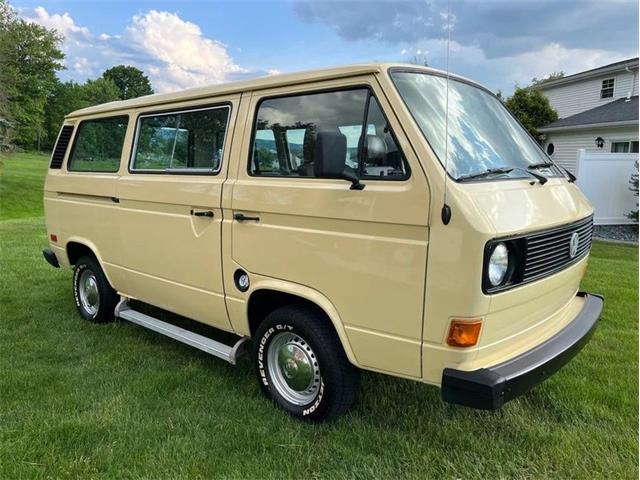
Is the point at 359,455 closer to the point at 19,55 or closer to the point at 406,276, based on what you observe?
the point at 406,276

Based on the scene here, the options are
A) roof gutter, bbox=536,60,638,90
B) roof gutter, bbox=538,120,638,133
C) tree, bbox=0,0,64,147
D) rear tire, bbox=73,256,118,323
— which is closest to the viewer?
rear tire, bbox=73,256,118,323

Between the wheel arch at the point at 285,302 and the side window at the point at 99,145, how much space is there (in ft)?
7.31

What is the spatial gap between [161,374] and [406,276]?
245cm

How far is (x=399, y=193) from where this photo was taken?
2.88 m

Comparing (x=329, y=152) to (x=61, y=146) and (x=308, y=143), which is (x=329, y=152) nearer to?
(x=308, y=143)

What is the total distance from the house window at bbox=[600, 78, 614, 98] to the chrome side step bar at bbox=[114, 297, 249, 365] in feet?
78.4

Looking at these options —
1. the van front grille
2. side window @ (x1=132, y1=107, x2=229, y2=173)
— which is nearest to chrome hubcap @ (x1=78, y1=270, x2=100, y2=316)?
side window @ (x1=132, y1=107, x2=229, y2=173)

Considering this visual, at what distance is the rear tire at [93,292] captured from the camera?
5480 mm

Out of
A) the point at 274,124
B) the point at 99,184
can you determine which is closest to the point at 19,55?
the point at 99,184

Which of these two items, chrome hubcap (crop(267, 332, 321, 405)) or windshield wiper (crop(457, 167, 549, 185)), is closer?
windshield wiper (crop(457, 167, 549, 185))

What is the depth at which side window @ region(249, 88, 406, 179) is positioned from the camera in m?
3.04

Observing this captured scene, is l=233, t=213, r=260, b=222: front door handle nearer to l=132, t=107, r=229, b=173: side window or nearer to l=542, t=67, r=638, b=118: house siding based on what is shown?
l=132, t=107, r=229, b=173: side window

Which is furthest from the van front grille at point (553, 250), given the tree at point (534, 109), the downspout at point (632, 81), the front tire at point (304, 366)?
the tree at point (534, 109)

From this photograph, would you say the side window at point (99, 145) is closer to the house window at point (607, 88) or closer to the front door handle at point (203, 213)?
the front door handle at point (203, 213)
